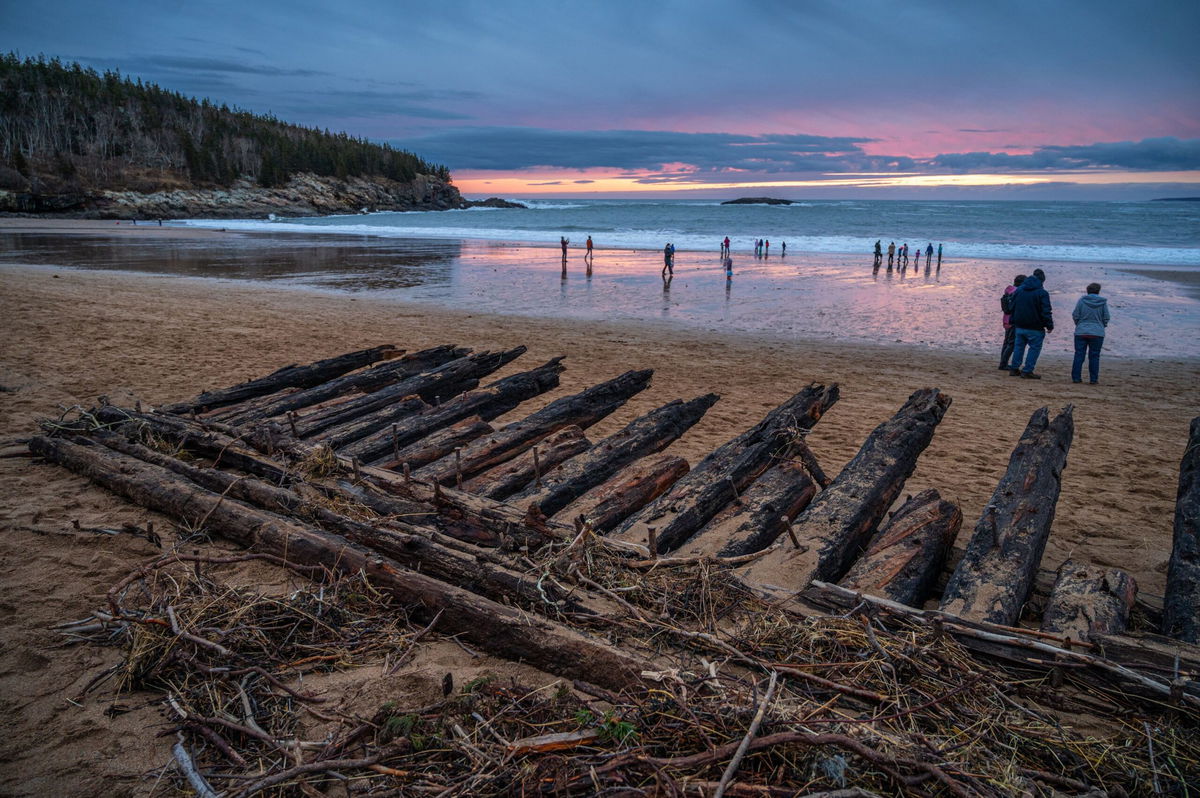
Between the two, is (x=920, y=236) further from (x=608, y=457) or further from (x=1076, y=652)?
(x=1076, y=652)

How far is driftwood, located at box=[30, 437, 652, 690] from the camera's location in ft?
9.95

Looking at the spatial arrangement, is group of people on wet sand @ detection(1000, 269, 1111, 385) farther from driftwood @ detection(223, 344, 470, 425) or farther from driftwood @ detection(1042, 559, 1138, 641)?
driftwood @ detection(223, 344, 470, 425)

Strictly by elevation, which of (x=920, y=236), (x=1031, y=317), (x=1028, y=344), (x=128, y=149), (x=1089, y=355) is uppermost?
(x=128, y=149)

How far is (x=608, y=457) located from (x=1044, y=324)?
11071 mm

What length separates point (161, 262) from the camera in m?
29.7

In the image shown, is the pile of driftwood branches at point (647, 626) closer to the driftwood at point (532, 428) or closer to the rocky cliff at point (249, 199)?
the driftwood at point (532, 428)

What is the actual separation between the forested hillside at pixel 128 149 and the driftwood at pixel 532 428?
85479 millimetres

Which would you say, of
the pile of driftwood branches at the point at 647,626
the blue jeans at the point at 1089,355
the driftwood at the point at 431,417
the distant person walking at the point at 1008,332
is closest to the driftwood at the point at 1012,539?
the pile of driftwood branches at the point at 647,626

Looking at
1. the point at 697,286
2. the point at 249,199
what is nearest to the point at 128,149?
the point at 249,199

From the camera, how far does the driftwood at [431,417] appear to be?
6.00 meters

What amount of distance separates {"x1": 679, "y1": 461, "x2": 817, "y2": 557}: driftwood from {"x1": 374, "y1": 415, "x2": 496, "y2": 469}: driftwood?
2616 mm

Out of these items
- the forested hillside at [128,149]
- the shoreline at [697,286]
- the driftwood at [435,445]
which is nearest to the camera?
the driftwood at [435,445]

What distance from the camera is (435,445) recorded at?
5973mm

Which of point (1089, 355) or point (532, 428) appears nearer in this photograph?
point (532, 428)
